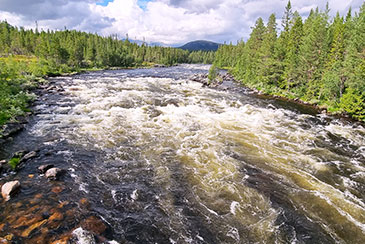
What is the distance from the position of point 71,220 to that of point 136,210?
8.09ft

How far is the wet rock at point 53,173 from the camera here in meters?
10.2

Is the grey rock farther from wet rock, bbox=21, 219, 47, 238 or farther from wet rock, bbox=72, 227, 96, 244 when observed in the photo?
wet rock, bbox=72, 227, 96, 244

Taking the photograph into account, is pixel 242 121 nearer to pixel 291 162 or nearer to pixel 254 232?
pixel 291 162

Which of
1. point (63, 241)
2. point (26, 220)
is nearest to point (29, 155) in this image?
point (26, 220)

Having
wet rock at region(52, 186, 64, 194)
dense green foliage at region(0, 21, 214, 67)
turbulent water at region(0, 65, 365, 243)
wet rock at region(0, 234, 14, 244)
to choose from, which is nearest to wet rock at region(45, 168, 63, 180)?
turbulent water at region(0, 65, 365, 243)

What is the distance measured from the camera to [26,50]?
93562mm

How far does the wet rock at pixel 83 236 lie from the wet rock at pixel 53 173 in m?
4.29

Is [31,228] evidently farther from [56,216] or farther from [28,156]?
[28,156]

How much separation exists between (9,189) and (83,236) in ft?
15.6

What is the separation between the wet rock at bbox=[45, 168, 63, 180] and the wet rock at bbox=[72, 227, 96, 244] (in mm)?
4293

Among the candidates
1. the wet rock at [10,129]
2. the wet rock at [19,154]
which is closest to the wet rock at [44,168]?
the wet rock at [19,154]

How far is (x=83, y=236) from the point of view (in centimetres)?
687

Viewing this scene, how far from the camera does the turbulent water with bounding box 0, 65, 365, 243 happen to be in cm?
786

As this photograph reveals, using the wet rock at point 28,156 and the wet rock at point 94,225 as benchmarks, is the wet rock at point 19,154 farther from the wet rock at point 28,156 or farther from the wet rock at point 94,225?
the wet rock at point 94,225
